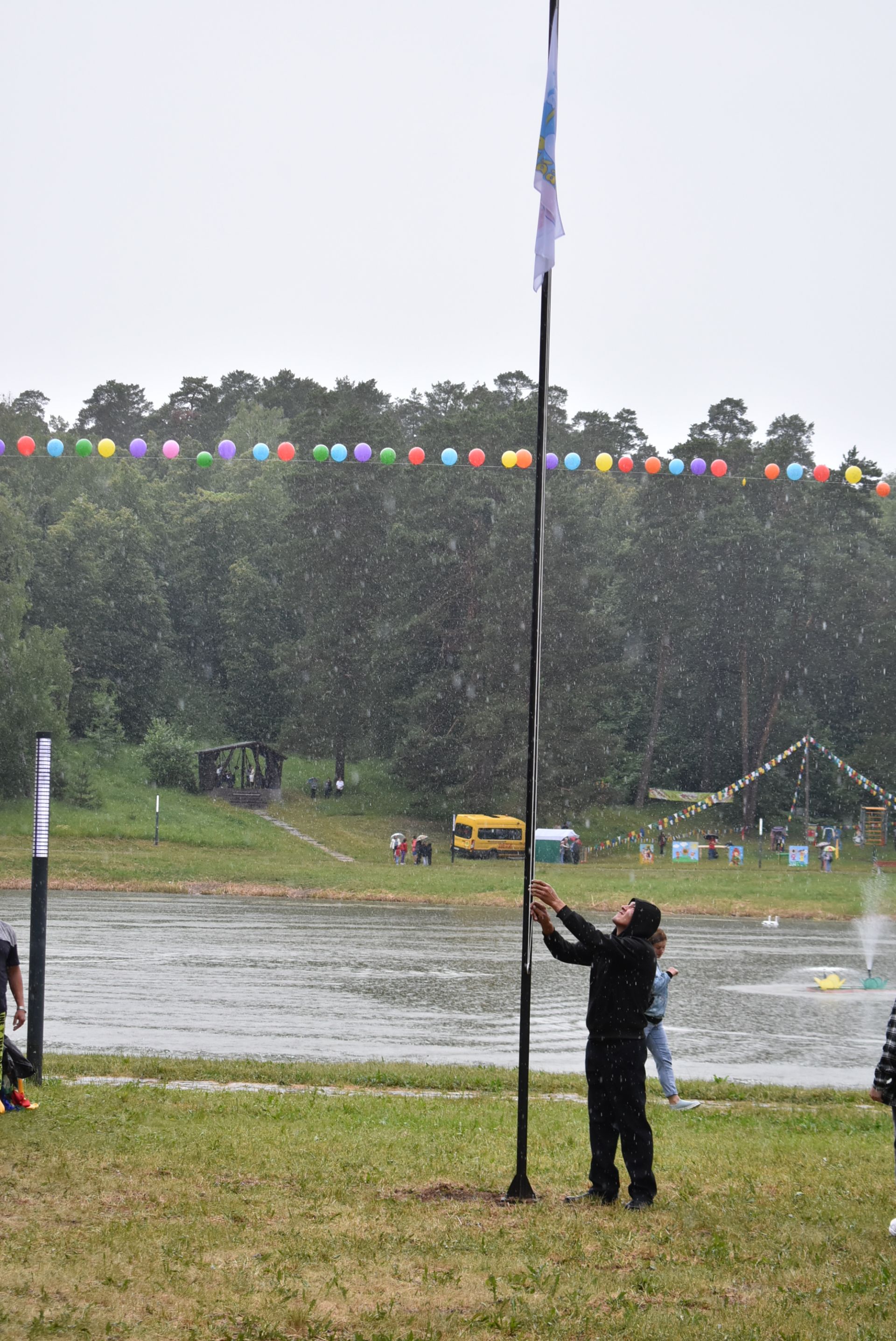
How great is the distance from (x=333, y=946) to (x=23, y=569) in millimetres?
58498

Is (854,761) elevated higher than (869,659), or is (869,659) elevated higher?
(869,659)

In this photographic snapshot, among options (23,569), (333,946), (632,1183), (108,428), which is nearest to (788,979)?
(333,946)

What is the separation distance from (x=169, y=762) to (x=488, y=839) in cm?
2026

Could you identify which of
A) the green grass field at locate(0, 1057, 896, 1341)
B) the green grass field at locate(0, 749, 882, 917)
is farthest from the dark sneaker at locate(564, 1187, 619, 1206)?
the green grass field at locate(0, 749, 882, 917)

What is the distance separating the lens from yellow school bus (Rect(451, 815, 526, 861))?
178ft

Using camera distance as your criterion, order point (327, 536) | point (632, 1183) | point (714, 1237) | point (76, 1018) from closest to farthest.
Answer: point (714, 1237), point (632, 1183), point (76, 1018), point (327, 536)

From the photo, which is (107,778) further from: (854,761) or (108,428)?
(108,428)

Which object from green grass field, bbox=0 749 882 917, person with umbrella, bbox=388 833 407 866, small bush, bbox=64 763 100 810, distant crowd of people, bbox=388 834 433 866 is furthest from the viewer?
small bush, bbox=64 763 100 810

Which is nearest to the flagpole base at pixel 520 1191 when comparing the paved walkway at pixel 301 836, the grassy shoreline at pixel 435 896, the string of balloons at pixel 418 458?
the string of balloons at pixel 418 458

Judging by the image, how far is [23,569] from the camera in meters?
77.1

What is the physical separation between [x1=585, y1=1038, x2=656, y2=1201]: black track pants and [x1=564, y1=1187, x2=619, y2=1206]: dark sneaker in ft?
0.03

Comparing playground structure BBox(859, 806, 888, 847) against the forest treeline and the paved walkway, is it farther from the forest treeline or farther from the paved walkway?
the paved walkway

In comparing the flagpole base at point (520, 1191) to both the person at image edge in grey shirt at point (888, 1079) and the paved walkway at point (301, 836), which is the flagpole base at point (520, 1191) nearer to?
the person at image edge in grey shirt at point (888, 1079)

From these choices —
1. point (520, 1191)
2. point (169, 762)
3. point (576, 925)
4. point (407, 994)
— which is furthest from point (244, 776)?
point (576, 925)
